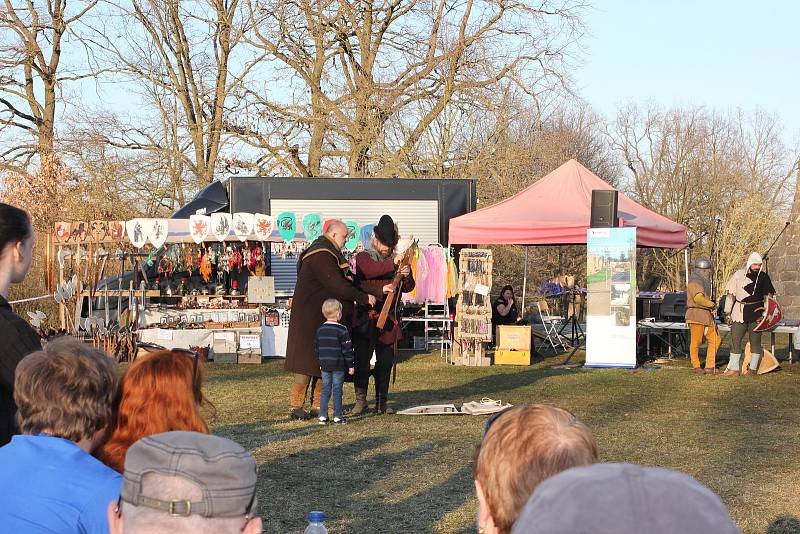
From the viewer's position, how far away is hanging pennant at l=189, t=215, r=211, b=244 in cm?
1572

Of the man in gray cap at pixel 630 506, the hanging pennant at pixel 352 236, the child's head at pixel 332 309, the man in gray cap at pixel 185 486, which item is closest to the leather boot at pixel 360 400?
the child's head at pixel 332 309

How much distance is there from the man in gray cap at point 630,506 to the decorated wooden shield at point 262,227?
49.3 ft

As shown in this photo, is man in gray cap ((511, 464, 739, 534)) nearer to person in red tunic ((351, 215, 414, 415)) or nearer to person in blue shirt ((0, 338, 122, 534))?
person in blue shirt ((0, 338, 122, 534))

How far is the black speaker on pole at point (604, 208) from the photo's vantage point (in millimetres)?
15273

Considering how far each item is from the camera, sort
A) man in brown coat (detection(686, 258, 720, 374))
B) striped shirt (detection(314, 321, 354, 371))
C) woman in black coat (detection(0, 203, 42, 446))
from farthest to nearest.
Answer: man in brown coat (detection(686, 258, 720, 374)) < striped shirt (detection(314, 321, 354, 371)) < woman in black coat (detection(0, 203, 42, 446))

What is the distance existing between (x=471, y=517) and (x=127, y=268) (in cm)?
1525

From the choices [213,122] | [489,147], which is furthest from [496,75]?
[213,122]

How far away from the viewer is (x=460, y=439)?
8688 millimetres

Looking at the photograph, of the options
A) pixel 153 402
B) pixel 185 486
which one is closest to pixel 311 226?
pixel 153 402

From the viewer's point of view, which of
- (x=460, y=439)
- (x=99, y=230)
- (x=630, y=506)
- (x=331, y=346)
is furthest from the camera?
(x=99, y=230)

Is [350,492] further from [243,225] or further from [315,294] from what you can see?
[243,225]

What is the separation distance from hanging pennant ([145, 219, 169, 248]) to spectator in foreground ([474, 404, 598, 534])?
13.8 meters

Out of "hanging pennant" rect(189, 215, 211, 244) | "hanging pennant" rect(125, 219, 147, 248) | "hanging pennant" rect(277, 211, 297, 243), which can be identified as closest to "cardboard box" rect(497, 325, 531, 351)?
"hanging pennant" rect(277, 211, 297, 243)

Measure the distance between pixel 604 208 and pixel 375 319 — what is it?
6229 mm
